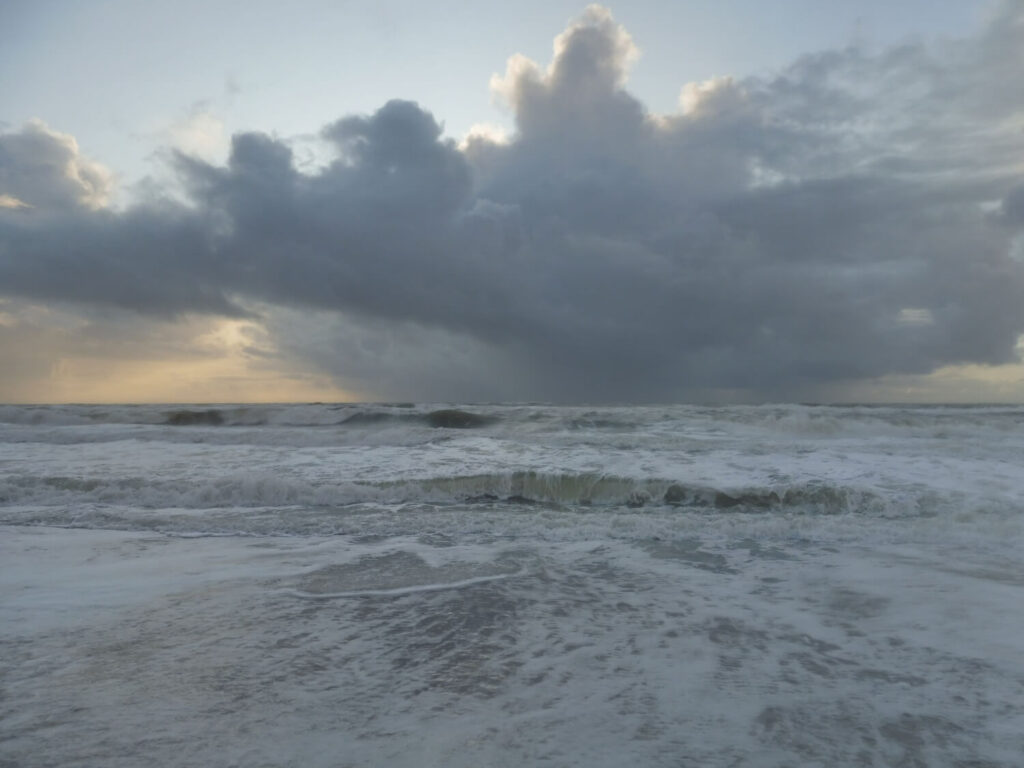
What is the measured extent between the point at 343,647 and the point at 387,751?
1144 millimetres

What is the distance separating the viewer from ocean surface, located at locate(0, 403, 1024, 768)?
244cm

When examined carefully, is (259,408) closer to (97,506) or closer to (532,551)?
(97,506)

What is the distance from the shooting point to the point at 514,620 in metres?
3.82

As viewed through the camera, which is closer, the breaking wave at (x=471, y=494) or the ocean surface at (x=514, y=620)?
the ocean surface at (x=514, y=620)

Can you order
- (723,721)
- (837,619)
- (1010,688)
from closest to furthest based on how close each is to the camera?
(723,721), (1010,688), (837,619)

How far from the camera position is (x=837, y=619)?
3.88m

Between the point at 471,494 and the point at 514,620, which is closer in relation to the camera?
the point at 514,620

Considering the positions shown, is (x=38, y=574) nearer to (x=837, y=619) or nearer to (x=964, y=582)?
(x=837, y=619)

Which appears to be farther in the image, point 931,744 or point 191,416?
point 191,416

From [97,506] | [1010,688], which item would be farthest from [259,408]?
[1010,688]

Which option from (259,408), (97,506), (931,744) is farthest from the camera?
(259,408)

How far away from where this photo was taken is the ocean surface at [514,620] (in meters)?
2.44

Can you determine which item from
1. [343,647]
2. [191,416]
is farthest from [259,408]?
[343,647]

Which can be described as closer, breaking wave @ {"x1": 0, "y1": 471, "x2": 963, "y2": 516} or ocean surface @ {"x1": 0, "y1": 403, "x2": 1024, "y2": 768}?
ocean surface @ {"x1": 0, "y1": 403, "x2": 1024, "y2": 768}
